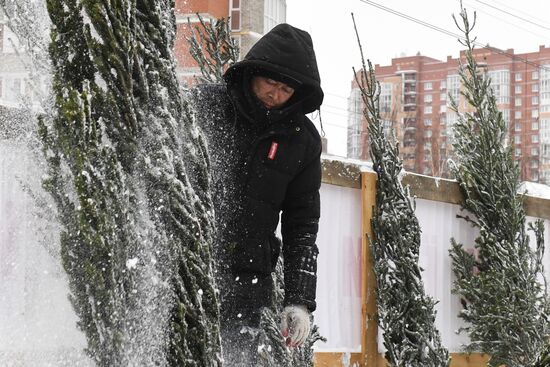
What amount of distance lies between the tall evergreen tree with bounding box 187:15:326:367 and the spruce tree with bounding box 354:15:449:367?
0.95 meters

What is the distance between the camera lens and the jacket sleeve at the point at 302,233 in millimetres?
3484

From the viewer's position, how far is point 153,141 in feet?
7.38

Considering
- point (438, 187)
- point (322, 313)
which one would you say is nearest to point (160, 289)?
point (322, 313)

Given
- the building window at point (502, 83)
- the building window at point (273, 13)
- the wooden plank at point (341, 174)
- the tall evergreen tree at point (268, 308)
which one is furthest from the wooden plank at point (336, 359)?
the building window at point (502, 83)

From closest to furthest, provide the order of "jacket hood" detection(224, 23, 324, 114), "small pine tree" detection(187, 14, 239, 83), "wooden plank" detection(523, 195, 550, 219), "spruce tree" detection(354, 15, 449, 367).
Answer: "jacket hood" detection(224, 23, 324, 114) → "small pine tree" detection(187, 14, 239, 83) → "spruce tree" detection(354, 15, 449, 367) → "wooden plank" detection(523, 195, 550, 219)

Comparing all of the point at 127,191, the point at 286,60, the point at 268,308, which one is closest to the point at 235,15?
the point at 268,308

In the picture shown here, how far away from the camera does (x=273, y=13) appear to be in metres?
22.2

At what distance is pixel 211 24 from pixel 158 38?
3.40m

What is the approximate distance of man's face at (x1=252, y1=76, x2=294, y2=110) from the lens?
3.35 metres

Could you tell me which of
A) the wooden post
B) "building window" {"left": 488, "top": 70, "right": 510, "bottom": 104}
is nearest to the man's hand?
the wooden post

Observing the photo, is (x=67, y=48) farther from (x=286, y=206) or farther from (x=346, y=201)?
(x=346, y=201)

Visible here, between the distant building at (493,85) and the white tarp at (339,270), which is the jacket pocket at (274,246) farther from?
the distant building at (493,85)

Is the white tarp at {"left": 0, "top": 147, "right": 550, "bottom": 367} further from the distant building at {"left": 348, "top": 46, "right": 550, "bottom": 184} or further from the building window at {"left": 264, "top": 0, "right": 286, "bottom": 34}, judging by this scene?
the distant building at {"left": 348, "top": 46, "right": 550, "bottom": 184}

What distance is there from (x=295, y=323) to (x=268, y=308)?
29cm
